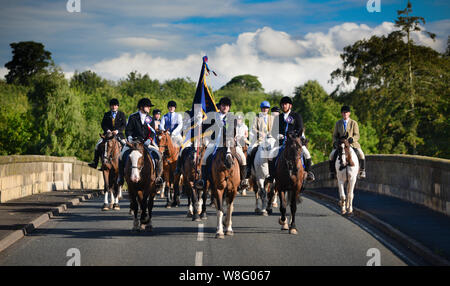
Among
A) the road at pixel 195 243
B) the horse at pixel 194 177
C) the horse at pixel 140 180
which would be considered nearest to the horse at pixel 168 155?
the horse at pixel 194 177

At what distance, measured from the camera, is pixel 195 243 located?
1140cm

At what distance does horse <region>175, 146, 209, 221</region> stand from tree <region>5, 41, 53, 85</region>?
10099 cm

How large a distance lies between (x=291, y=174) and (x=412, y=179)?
20.0ft

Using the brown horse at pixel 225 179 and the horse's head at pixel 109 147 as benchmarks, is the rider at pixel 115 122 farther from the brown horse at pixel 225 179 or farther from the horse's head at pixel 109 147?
the brown horse at pixel 225 179

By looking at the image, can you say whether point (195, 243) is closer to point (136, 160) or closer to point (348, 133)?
point (136, 160)

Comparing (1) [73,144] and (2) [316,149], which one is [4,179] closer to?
(1) [73,144]

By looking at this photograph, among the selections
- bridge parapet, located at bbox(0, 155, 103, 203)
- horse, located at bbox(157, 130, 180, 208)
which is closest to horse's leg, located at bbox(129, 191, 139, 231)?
horse, located at bbox(157, 130, 180, 208)

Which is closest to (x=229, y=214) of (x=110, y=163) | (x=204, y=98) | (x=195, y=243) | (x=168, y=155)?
(x=195, y=243)

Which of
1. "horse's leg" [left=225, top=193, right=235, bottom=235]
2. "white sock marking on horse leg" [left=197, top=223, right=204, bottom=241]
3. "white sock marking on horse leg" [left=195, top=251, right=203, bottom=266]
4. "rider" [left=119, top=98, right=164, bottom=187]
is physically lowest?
"white sock marking on horse leg" [left=197, top=223, right=204, bottom=241]

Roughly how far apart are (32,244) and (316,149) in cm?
6788

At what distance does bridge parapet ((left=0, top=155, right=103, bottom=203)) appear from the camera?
18.5 metres

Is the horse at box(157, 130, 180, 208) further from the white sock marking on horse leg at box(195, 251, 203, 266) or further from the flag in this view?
the white sock marking on horse leg at box(195, 251, 203, 266)

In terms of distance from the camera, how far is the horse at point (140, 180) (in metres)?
12.9
